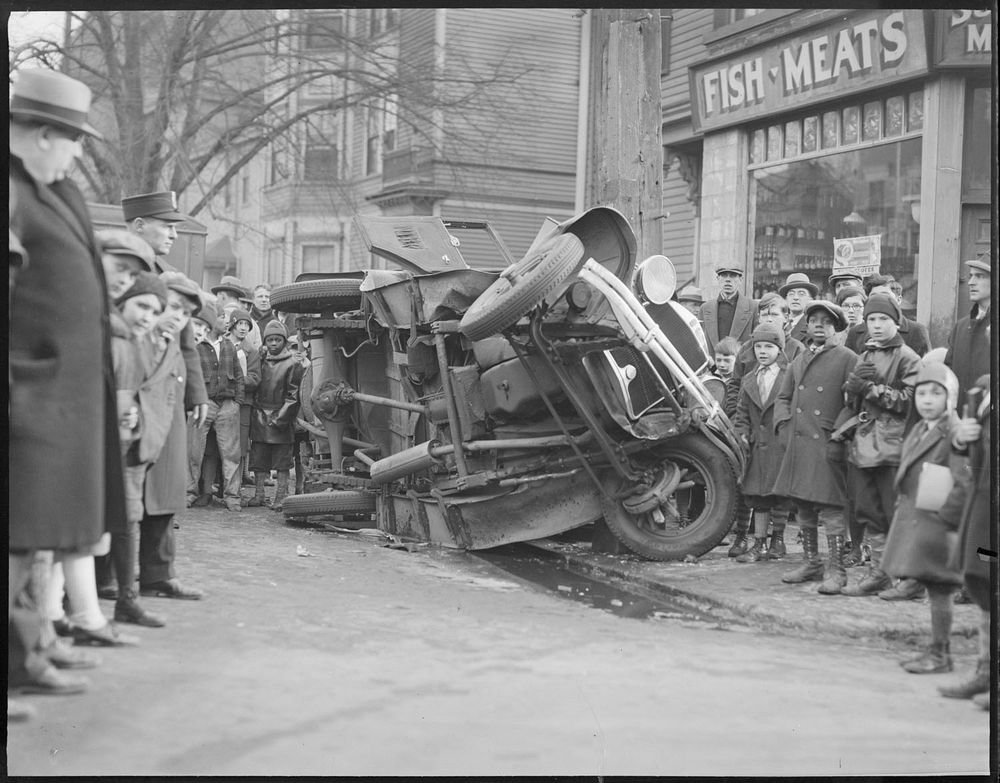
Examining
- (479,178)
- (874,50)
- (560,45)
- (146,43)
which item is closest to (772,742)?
(874,50)

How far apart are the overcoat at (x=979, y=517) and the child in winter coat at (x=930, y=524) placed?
4 cm

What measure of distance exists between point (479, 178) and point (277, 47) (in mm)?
3503

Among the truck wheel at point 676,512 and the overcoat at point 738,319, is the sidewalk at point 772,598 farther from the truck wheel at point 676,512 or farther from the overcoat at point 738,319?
the overcoat at point 738,319

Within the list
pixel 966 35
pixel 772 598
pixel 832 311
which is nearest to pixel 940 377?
pixel 966 35

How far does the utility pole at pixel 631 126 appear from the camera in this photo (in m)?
8.09

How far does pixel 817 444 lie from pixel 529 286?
1773mm

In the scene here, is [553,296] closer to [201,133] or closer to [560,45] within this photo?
[201,133]

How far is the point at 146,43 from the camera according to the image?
18.1 ft

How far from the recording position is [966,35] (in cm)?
466

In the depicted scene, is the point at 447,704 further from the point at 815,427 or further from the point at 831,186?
the point at 831,186

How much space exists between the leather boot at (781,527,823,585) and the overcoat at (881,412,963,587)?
1621mm

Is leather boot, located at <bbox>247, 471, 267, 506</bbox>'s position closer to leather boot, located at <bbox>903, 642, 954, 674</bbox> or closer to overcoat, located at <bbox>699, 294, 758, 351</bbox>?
overcoat, located at <bbox>699, 294, 758, 351</bbox>

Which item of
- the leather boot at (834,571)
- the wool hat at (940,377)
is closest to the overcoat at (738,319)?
the leather boot at (834,571)

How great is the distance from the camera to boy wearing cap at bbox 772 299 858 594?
6.22m
